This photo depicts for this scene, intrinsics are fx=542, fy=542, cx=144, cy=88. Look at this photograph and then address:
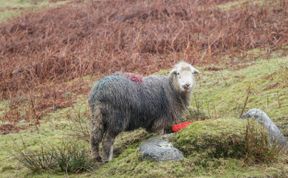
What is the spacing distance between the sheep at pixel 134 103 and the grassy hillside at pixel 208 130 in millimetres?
A: 390

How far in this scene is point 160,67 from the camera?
583 inches

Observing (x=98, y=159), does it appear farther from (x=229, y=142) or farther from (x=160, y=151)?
(x=229, y=142)

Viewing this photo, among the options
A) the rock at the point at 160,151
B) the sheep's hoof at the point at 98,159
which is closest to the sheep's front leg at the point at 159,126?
the rock at the point at 160,151

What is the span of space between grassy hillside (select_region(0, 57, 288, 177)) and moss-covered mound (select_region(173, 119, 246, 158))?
14 mm

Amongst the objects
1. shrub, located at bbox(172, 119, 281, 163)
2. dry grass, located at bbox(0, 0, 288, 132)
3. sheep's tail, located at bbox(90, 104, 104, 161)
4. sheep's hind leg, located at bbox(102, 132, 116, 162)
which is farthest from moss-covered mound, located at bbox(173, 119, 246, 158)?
dry grass, located at bbox(0, 0, 288, 132)

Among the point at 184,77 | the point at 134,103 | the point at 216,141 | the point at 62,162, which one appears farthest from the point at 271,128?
the point at 62,162

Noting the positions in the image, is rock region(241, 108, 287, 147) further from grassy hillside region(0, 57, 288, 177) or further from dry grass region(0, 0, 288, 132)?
dry grass region(0, 0, 288, 132)

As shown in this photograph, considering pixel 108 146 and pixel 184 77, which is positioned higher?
pixel 184 77

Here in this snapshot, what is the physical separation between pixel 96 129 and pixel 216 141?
1.83 m

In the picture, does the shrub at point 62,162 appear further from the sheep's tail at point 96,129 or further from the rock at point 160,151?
the rock at point 160,151

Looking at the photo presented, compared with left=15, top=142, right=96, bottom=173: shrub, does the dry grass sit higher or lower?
higher

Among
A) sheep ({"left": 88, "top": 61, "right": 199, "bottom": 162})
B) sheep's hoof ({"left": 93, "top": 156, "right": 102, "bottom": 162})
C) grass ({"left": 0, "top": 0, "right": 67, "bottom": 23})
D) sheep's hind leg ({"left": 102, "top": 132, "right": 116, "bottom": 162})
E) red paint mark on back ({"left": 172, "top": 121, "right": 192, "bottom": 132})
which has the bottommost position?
sheep's hoof ({"left": 93, "top": 156, "right": 102, "bottom": 162})

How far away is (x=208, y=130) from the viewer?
25.2ft

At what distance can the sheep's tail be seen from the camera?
318 inches
